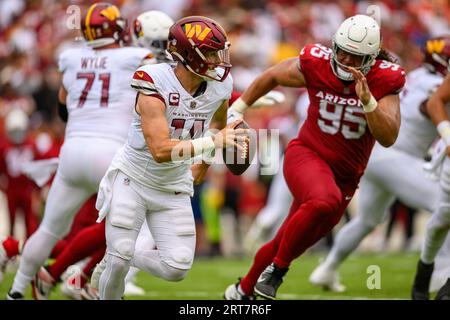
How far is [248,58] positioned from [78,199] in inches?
300

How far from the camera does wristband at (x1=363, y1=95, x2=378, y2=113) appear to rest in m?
5.47

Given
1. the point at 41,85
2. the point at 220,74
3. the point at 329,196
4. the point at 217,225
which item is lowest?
the point at 217,225

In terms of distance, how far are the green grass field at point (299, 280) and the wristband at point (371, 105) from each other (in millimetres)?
1863

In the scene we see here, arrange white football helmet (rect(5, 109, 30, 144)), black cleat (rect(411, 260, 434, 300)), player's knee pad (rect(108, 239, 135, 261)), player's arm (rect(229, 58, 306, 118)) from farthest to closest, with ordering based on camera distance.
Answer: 1. white football helmet (rect(5, 109, 30, 144))
2. black cleat (rect(411, 260, 434, 300))
3. player's arm (rect(229, 58, 306, 118))
4. player's knee pad (rect(108, 239, 135, 261))

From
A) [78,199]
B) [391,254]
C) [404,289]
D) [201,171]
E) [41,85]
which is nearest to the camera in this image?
[201,171]

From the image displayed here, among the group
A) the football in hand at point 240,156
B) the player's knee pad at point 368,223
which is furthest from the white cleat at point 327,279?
the football in hand at point 240,156

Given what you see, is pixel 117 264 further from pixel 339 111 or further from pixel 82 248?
pixel 339 111

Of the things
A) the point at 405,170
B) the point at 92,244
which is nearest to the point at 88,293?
the point at 92,244

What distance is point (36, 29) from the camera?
13.9 m

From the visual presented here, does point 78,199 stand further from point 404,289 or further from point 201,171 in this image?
Answer: point 404,289

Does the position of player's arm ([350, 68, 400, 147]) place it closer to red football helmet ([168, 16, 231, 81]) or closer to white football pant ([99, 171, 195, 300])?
red football helmet ([168, 16, 231, 81])

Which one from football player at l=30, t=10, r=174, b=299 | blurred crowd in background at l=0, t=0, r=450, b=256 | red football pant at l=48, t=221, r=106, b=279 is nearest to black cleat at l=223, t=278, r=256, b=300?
football player at l=30, t=10, r=174, b=299

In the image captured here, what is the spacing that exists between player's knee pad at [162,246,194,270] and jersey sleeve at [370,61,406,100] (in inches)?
58.5
